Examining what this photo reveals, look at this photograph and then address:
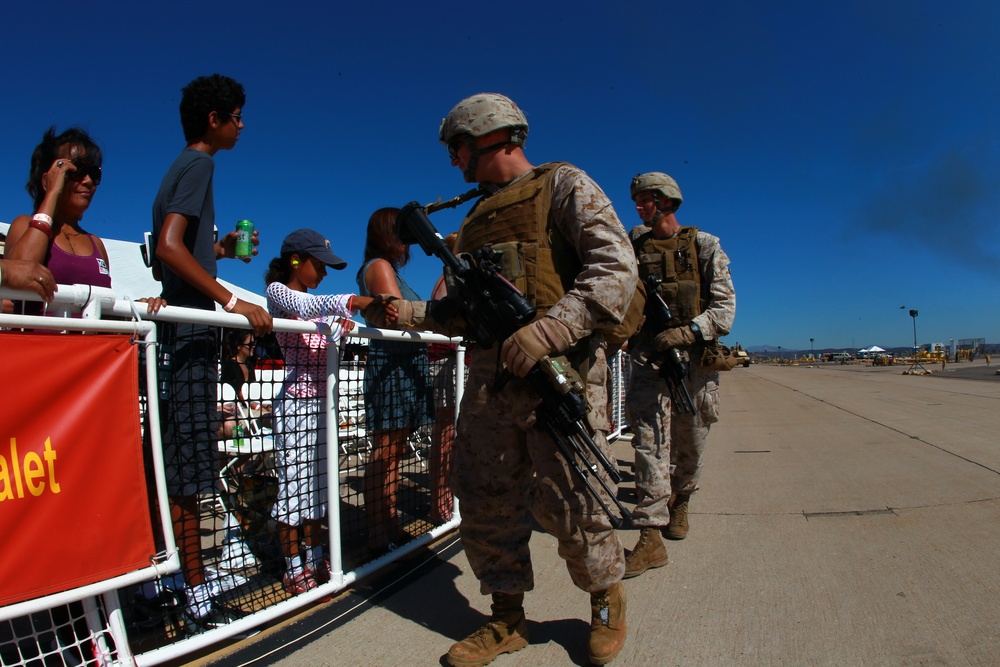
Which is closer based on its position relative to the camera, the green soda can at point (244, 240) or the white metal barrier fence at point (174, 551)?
the white metal barrier fence at point (174, 551)

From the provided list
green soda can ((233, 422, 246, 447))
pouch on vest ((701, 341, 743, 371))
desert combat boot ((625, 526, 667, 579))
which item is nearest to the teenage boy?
green soda can ((233, 422, 246, 447))

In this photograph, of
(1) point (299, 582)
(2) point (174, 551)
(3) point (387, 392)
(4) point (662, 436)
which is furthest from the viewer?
(4) point (662, 436)

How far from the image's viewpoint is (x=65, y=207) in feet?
7.39

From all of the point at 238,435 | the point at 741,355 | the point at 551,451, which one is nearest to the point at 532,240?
the point at 551,451

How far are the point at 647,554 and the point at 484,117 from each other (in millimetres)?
→ 2143

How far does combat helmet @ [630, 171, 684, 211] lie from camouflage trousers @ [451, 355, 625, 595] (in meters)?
1.82

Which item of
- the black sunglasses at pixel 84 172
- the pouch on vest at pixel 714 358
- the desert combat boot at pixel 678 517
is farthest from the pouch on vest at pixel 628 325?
the black sunglasses at pixel 84 172

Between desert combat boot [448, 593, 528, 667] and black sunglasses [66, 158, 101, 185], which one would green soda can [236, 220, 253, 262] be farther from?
desert combat boot [448, 593, 528, 667]

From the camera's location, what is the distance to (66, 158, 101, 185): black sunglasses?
2226mm

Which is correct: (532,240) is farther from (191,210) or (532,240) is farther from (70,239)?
(70,239)

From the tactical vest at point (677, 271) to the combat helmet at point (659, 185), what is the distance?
0.27 metres

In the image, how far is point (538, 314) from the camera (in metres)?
2.04

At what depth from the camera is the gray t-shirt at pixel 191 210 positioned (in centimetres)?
224

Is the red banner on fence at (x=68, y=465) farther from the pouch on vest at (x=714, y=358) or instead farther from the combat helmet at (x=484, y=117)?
the pouch on vest at (x=714, y=358)
